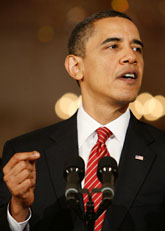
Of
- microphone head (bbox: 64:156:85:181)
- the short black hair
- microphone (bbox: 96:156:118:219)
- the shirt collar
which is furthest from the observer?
the short black hair

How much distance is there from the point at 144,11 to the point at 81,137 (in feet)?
5.44

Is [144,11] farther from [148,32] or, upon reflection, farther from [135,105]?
[135,105]

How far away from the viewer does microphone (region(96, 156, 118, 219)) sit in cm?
92

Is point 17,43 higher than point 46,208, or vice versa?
point 17,43

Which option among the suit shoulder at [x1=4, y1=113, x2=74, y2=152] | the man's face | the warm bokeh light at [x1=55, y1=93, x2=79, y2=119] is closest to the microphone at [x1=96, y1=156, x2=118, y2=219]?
the man's face

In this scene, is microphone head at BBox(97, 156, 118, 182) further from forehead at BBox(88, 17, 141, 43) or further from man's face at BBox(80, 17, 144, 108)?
forehead at BBox(88, 17, 141, 43)

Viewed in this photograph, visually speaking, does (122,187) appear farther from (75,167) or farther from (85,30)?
(85,30)

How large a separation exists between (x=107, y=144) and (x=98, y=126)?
0.33 feet

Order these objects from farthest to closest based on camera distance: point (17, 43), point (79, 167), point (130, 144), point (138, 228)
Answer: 1. point (17, 43)
2. point (130, 144)
3. point (138, 228)
4. point (79, 167)

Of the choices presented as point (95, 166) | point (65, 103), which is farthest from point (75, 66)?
point (65, 103)

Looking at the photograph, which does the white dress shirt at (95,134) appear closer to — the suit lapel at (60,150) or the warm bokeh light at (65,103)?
the suit lapel at (60,150)

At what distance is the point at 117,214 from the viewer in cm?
135

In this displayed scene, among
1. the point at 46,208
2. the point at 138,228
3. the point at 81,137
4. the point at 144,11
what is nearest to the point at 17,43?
the point at 144,11

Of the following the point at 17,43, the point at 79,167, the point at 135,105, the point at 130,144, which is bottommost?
the point at 135,105
